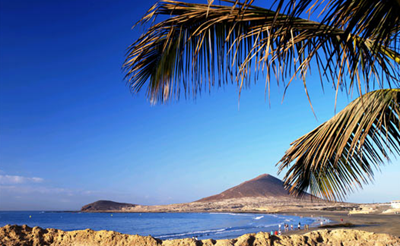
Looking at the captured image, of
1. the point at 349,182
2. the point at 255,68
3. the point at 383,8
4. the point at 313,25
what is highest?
the point at 313,25

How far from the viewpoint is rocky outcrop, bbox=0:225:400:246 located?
13.8ft

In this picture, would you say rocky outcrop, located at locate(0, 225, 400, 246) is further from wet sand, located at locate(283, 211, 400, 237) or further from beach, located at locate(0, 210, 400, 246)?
wet sand, located at locate(283, 211, 400, 237)

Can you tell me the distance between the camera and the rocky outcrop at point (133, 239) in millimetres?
4219

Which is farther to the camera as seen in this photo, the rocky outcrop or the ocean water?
the ocean water

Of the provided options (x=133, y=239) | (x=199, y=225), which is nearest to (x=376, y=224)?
(x=199, y=225)

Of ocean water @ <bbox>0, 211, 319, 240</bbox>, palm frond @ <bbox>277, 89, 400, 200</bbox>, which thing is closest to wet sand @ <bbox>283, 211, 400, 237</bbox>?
ocean water @ <bbox>0, 211, 319, 240</bbox>

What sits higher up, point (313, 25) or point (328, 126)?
point (313, 25)

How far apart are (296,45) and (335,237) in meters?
3.66

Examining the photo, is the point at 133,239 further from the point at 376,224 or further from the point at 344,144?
the point at 376,224

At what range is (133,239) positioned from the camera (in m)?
4.25

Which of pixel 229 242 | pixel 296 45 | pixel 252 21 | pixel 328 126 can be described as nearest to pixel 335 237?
pixel 229 242

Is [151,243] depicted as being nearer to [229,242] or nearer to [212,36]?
[229,242]

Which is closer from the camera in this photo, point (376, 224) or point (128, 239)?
point (128, 239)

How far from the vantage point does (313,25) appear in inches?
83.4
